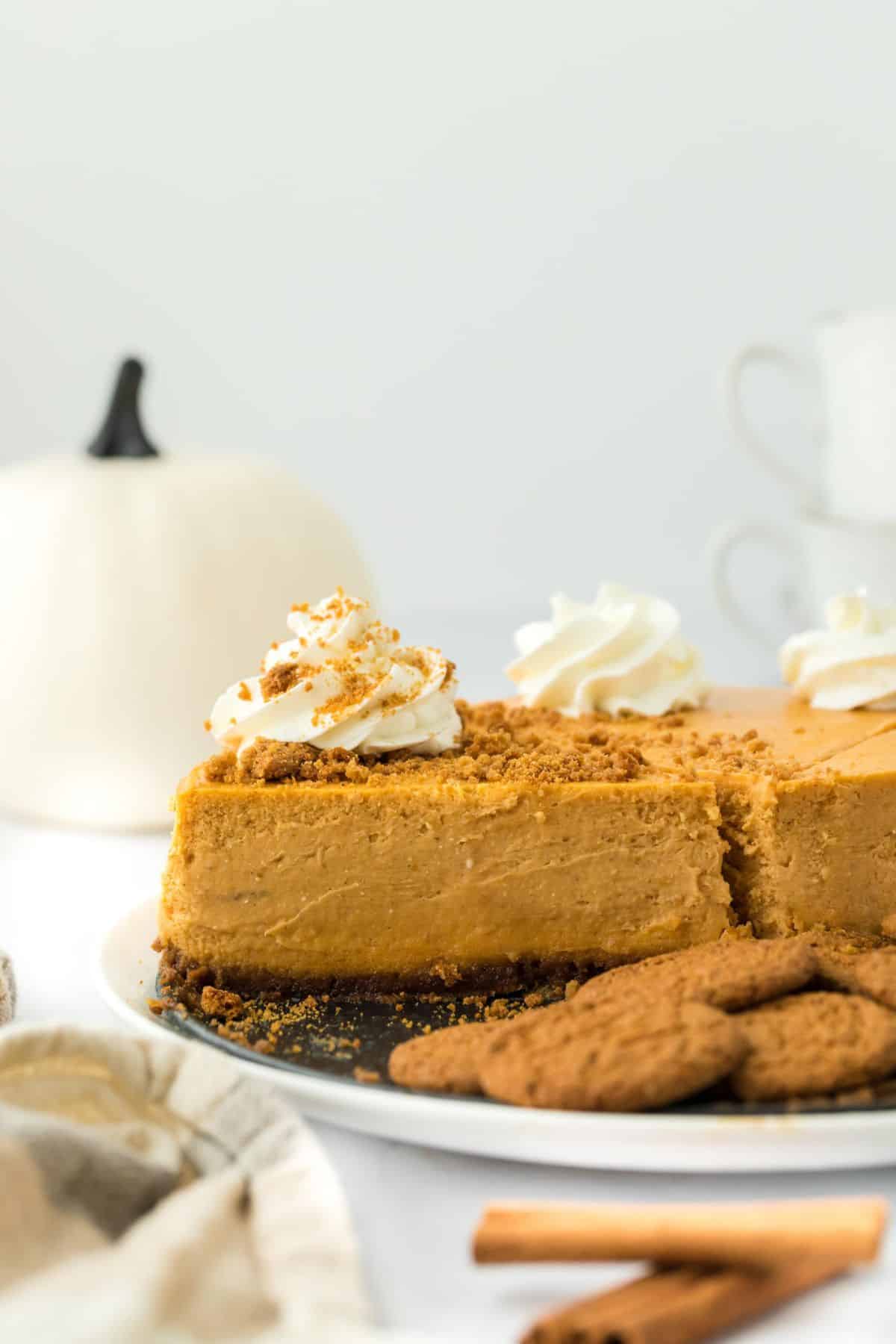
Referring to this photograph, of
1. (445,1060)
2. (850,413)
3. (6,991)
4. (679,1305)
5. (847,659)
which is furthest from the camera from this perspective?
(850,413)

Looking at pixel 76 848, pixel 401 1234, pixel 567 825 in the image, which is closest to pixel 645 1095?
pixel 401 1234

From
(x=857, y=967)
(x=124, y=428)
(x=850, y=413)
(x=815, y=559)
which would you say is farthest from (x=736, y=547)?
(x=857, y=967)

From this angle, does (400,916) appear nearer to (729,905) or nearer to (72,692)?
(729,905)

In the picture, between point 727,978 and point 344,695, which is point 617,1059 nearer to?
point 727,978

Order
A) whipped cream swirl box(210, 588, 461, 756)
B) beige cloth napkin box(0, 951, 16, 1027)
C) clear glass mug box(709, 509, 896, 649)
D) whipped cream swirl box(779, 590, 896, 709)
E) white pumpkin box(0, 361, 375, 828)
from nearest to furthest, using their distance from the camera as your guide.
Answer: beige cloth napkin box(0, 951, 16, 1027), whipped cream swirl box(210, 588, 461, 756), whipped cream swirl box(779, 590, 896, 709), white pumpkin box(0, 361, 375, 828), clear glass mug box(709, 509, 896, 649)

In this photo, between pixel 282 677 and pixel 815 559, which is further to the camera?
pixel 815 559

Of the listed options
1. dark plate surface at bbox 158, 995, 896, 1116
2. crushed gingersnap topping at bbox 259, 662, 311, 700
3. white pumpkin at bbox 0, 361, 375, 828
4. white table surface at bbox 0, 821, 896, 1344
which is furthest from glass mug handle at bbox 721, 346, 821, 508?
white table surface at bbox 0, 821, 896, 1344

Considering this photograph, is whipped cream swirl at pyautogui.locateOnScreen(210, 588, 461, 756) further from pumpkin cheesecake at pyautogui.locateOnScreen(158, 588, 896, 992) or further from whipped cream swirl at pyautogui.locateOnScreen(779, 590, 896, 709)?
whipped cream swirl at pyautogui.locateOnScreen(779, 590, 896, 709)
